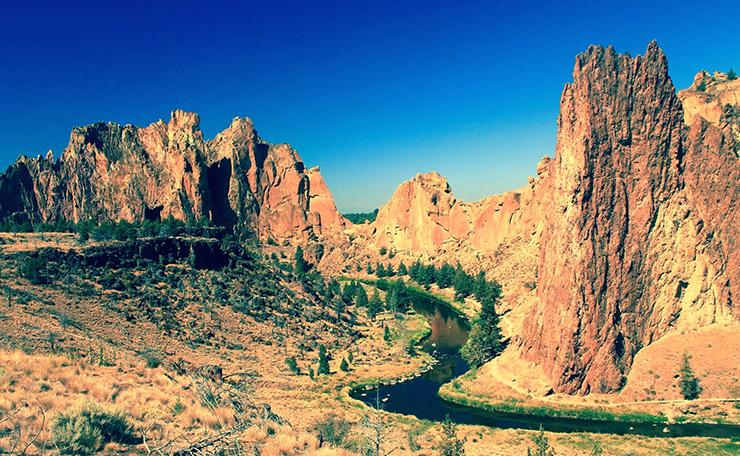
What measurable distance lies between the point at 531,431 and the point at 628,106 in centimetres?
3551

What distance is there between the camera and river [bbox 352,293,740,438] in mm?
40719

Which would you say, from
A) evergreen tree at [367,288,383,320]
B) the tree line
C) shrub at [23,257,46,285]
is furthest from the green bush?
evergreen tree at [367,288,383,320]

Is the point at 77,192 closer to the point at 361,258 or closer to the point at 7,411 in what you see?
the point at 361,258

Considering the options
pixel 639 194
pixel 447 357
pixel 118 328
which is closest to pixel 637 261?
pixel 639 194

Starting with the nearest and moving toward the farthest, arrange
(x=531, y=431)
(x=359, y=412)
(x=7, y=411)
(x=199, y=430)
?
(x=7, y=411) → (x=199, y=430) → (x=531, y=431) → (x=359, y=412)

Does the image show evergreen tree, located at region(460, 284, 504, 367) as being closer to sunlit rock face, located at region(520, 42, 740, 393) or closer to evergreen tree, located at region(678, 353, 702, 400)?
sunlit rock face, located at region(520, 42, 740, 393)

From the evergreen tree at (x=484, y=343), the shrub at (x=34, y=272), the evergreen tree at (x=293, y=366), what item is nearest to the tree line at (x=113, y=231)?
the shrub at (x=34, y=272)

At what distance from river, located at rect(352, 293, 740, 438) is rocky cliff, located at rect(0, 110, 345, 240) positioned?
8739 centimetres

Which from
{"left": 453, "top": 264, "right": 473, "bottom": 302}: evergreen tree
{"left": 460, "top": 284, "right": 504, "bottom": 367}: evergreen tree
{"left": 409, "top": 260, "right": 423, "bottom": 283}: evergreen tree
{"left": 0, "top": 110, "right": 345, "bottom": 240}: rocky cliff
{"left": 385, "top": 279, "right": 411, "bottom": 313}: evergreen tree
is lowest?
{"left": 460, "top": 284, "right": 504, "bottom": 367}: evergreen tree

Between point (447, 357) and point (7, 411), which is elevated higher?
point (7, 411)

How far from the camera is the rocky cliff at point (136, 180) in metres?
127

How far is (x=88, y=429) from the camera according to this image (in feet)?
42.8

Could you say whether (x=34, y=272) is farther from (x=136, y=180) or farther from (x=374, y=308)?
(x=136, y=180)

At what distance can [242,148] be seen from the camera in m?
159
